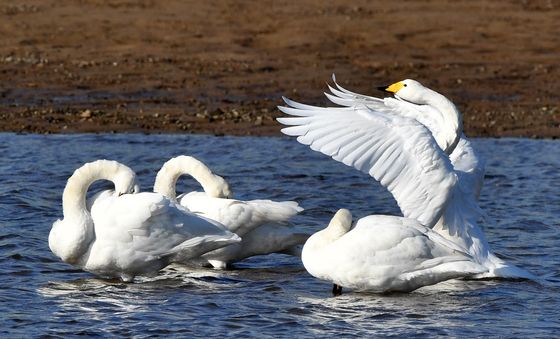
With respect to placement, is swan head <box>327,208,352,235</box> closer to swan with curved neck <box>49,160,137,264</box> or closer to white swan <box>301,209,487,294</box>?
white swan <box>301,209,487,294</box>

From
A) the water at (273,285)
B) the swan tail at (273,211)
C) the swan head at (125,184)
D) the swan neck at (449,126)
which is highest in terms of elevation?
the swan neck at (449,126)

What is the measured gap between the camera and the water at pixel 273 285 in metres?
7.88

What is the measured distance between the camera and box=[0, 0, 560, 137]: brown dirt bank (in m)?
16.5

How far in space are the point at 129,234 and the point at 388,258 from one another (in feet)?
5.71

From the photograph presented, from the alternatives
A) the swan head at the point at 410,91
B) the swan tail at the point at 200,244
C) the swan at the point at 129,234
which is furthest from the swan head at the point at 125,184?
the swan head at the point at 410,91

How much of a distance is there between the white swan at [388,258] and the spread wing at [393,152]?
209mm

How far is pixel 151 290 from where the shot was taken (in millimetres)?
8805

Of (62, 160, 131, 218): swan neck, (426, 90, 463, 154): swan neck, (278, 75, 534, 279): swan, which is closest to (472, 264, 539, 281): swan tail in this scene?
(278, 75, 534, 279): swan

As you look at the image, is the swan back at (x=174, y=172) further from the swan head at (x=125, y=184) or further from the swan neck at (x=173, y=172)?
the swan head at (x=125, y=184)

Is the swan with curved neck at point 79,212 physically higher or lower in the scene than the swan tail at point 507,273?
higher

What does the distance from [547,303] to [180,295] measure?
2.40m

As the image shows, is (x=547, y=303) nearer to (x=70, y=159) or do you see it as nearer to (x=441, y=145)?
(x=441, y=145)

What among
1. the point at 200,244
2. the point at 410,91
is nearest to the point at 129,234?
the point at 200,244

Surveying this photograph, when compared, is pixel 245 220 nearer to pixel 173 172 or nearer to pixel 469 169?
pixel 173 172
